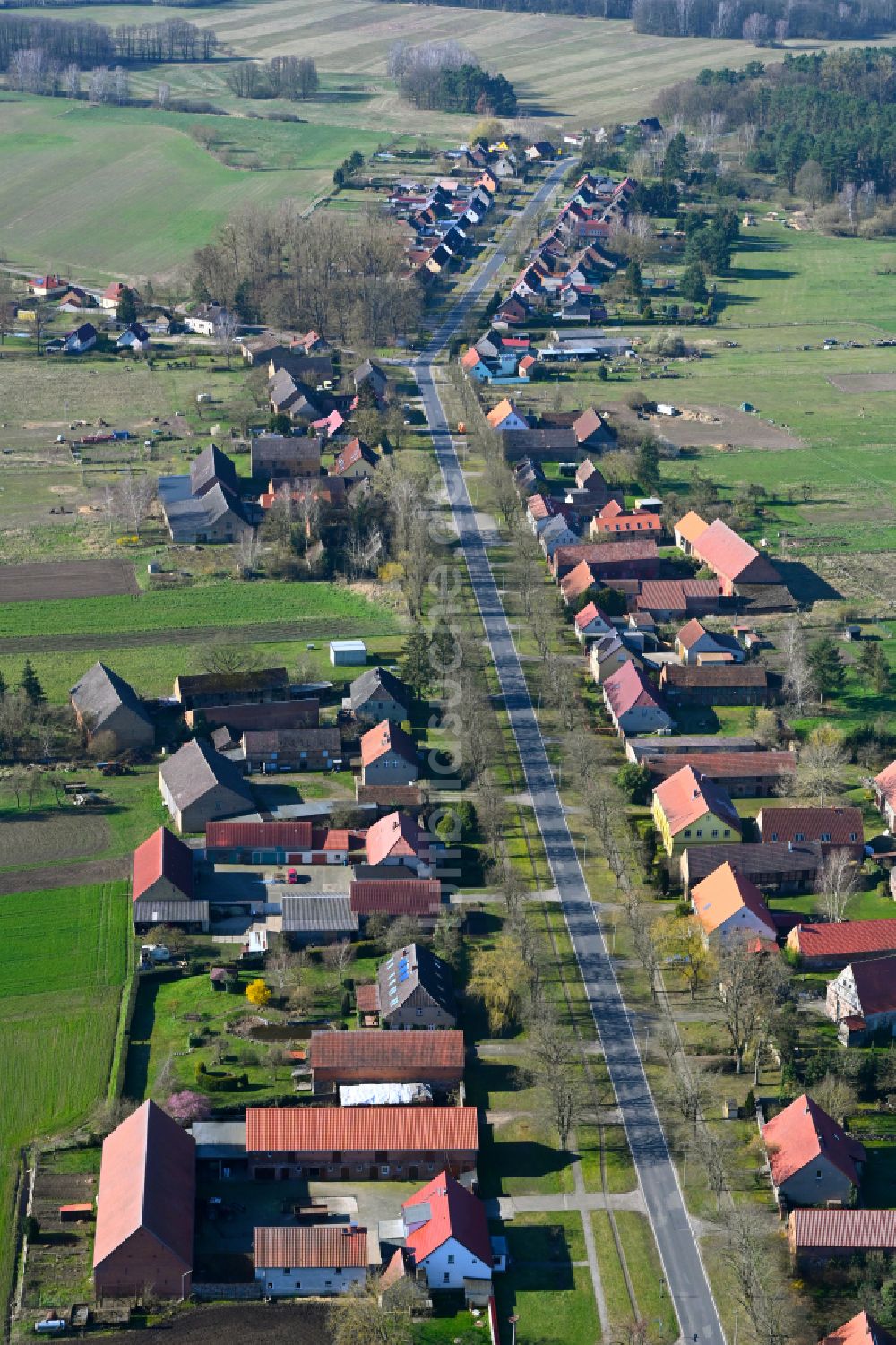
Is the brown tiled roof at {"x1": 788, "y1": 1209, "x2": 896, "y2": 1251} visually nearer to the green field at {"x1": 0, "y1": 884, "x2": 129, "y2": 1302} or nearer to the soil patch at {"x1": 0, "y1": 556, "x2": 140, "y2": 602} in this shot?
the green field at {"x1": 0, "y1": 884, "x2": 129, "y2": 1302}

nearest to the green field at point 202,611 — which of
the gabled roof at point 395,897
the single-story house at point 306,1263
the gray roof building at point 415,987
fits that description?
the gabled roof at point 395,897

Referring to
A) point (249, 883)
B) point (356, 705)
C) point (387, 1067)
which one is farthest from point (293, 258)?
point (387, 1067)

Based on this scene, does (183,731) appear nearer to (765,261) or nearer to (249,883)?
(249,883)

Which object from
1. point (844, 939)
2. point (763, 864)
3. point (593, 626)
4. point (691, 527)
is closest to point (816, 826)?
point (763, 864)

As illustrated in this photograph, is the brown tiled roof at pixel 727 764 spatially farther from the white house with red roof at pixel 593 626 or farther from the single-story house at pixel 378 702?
the white house with red roof at pixel 593 626

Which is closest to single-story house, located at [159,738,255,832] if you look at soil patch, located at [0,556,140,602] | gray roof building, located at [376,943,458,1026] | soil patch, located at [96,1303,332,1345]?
gray roof building, located at [376,943,458,1026]

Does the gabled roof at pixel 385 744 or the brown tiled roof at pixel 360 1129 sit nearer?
the brown tiled roof at pixel 360 1129
